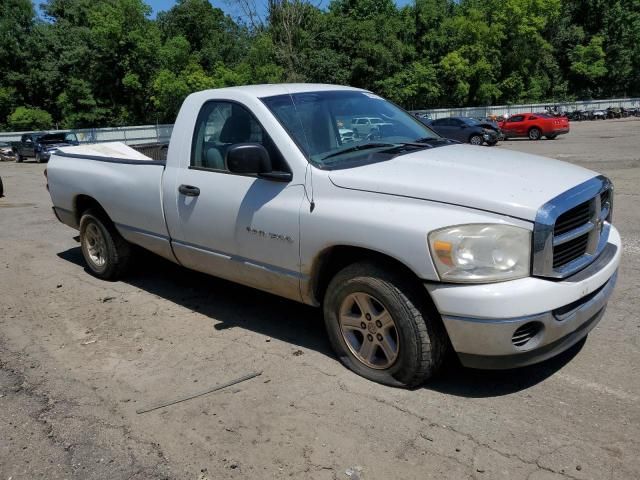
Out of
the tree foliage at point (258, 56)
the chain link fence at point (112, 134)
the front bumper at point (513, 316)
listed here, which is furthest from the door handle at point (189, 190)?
the tree foliage at point (258, 56)

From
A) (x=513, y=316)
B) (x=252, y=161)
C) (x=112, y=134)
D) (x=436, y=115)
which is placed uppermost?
(x=252, y=161)

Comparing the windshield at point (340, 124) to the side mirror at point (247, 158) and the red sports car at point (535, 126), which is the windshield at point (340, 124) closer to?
the side mirror at point (247, 158)

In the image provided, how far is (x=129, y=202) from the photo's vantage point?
5.30 meters

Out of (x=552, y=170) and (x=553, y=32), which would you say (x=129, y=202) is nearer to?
(x=552, y=170)

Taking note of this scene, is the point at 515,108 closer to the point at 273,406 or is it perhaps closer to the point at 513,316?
the point at 513,316

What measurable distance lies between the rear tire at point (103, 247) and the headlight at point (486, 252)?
3.92 meters

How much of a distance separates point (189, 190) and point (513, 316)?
2.69m

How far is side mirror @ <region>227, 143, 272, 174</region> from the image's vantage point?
374 cm

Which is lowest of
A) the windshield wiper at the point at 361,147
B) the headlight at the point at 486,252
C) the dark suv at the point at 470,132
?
the dark suv at the point at 470,132

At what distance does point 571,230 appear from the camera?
129 inches

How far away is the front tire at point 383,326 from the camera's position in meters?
3.34

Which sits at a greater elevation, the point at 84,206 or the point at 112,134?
the point at 84,206

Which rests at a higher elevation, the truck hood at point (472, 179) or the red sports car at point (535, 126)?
the truck hood at point (472, 179)

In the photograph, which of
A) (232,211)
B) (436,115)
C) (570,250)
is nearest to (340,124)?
(232,211)
